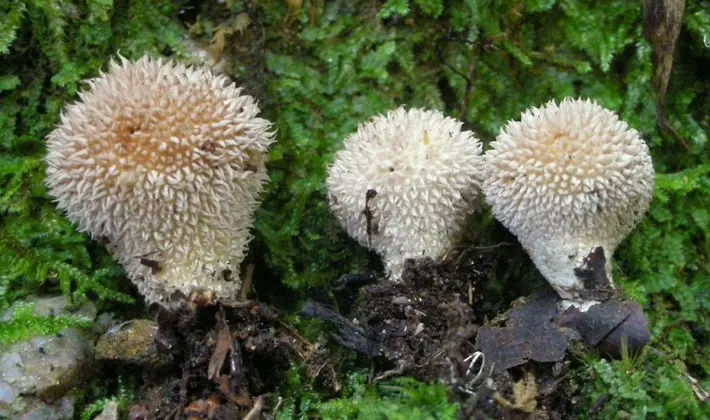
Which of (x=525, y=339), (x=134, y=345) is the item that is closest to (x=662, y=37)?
(x=525, y=339)

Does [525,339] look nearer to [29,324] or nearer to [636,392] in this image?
[636,392]

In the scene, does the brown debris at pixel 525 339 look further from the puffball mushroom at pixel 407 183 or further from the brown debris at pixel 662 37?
the brown debris at pixel 662 37

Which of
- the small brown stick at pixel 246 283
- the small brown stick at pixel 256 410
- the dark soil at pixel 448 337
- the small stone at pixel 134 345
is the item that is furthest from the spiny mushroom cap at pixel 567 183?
the small stone at pixel 134 345

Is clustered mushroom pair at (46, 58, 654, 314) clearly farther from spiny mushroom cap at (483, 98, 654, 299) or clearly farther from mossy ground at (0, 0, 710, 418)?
mossy ground at (0, 0, 710, 418)

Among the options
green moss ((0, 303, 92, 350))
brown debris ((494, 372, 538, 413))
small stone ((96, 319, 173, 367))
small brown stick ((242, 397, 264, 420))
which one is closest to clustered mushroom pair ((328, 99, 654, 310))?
brown debris ((494, 372, 538, 413))

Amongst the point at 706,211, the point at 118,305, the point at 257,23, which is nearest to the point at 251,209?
the point at 118,305

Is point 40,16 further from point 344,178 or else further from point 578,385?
point 578,385

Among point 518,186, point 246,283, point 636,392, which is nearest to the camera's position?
point 636,392
